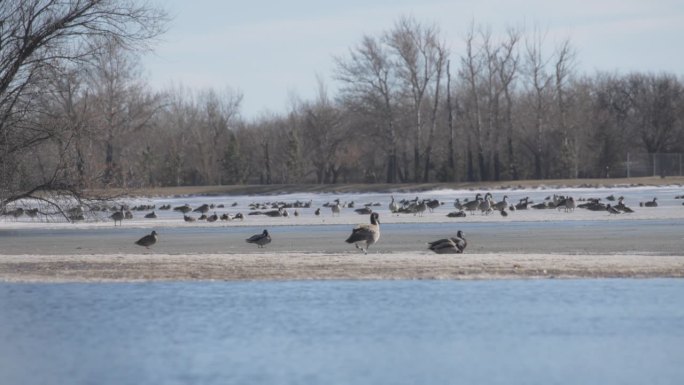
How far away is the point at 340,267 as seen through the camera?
21609 mm

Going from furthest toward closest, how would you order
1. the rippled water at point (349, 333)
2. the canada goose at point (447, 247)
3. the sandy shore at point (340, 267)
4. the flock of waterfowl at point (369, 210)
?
the flock of waterfowl at point (369, 210) < the canada goose at point (447, 247) < the sandy shore at point (340, 267) < the rippled water at point (349, 333)

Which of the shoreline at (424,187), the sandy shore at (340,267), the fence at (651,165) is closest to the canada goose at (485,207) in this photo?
the sandy shore at (340,267)

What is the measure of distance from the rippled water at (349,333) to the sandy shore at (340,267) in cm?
94

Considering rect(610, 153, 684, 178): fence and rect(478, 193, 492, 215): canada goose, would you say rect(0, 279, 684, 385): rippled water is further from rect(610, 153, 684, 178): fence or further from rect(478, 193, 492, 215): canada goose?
rect(610, 153, 684, 178): fence

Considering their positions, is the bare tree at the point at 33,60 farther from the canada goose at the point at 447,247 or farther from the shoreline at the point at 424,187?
the shoreline at the point at 424,187

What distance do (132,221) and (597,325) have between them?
33081 mm

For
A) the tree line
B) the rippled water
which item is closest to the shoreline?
the tree line

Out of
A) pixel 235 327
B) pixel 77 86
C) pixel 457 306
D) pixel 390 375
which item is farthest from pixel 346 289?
pixel 77 86

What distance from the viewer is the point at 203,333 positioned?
14461mm

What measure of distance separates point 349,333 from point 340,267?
291 inches

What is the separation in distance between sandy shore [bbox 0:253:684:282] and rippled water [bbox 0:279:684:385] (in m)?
0.94

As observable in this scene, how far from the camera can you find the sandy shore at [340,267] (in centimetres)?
2028

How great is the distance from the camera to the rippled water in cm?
1184

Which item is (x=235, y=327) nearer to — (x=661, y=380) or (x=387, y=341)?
(x=387, y=341)
